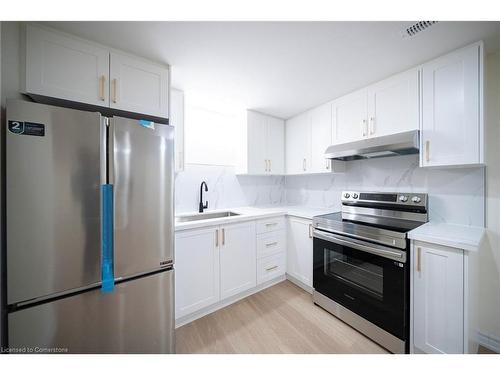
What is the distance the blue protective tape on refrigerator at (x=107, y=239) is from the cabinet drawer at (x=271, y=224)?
1390mm

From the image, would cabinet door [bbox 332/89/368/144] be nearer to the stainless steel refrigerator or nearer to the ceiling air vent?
the ceiling air vent

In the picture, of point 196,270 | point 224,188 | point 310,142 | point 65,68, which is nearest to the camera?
point 65,68

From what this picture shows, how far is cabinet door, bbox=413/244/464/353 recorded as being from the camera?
45.6 inches

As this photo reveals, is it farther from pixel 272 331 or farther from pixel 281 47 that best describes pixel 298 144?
pixel 272 331

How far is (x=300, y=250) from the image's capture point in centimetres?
222

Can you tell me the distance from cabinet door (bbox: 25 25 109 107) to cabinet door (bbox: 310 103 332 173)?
84.3 inches

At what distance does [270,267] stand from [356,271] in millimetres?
960

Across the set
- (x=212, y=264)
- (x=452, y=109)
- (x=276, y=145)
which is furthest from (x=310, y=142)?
(x=212, y=264)

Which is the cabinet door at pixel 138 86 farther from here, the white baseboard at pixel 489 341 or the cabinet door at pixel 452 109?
the white baseboard at pixel 489 341

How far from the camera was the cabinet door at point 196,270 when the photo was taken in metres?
1.64

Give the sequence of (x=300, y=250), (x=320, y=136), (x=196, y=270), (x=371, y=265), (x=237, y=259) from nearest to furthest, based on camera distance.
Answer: (x=371, y=265), (x=196, y=270), (x=237, y=259), (x=300, y=250), (x=320, y=136)

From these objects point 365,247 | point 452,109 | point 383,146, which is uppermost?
point 452,109
